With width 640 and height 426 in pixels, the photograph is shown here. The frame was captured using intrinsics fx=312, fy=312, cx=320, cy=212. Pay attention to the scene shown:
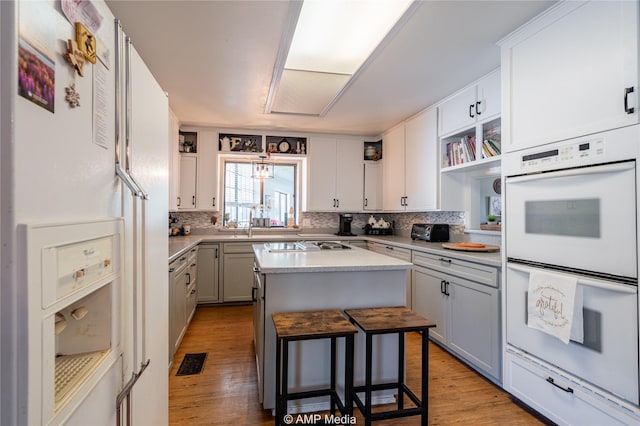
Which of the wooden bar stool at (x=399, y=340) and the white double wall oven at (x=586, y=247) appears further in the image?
the wooden bar stool at (x=399, y=340)

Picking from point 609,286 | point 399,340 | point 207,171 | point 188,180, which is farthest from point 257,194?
point 609,286

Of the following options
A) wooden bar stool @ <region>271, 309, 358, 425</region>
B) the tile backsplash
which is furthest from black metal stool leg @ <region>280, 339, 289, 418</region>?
the tile backsplash

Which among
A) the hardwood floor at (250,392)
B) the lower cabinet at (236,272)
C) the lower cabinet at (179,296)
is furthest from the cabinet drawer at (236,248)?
the hardwood floor at (250,392)

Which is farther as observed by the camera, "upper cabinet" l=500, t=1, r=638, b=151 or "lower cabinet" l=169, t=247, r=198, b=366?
"lower cabinet" l=169, t=247, r=198, b=366

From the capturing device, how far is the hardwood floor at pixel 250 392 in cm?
188

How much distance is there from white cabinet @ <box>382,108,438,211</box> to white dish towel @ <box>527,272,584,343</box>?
5.56 ft

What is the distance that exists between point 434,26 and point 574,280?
5.57 feet

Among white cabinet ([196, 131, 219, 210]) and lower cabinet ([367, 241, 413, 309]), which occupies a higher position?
white cabinet ([196, 131, 219, 210])

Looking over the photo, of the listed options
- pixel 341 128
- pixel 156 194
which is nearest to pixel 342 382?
pixel 156 194

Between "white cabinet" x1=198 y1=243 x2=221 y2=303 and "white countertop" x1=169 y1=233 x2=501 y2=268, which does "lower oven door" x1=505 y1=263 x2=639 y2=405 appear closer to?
"white countertop" x1=169 y1=233 x2=501 y2=268

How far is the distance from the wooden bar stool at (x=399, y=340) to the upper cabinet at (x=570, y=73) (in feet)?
4.28

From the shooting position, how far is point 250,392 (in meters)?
2.16

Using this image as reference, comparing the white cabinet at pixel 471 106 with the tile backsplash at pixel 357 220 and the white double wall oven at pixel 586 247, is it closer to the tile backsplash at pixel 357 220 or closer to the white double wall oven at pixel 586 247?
the white double wall oven at pixel 586 247

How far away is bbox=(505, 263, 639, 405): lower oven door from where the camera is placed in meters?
1.43
